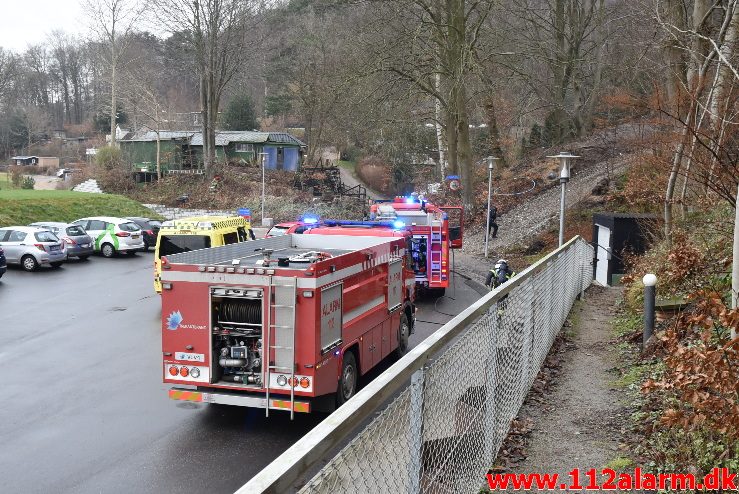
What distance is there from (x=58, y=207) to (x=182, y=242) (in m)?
24.3

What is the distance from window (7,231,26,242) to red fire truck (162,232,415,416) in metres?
18.3

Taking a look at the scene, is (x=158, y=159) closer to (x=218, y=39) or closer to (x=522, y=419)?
(x=218, y=39)

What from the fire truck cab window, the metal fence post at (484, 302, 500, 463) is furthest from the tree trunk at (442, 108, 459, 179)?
the metal fence post at (484, 302, 500, 463)

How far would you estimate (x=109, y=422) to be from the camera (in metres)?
9.63

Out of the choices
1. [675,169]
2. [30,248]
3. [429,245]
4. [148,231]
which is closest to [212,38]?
[148,231]

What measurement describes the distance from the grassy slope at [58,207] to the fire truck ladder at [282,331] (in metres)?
28.8

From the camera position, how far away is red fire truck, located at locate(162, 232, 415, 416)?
8.69 metres

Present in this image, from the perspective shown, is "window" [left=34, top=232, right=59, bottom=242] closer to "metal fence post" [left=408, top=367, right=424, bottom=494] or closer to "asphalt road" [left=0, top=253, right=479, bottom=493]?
"asphalt road" [left=0, top=253, right=479, bottom=493]

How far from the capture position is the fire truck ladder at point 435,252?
1995 centimetres

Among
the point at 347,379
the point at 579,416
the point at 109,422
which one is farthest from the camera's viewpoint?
the point at 347,379

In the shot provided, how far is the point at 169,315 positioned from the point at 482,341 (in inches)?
217

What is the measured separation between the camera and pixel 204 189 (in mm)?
52000

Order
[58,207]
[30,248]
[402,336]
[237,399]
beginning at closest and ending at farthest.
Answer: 1. [237,399]
2. [402,336]
3. [30,248]
4. [58,207]

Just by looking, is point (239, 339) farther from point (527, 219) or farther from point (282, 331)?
point (527, 219)
